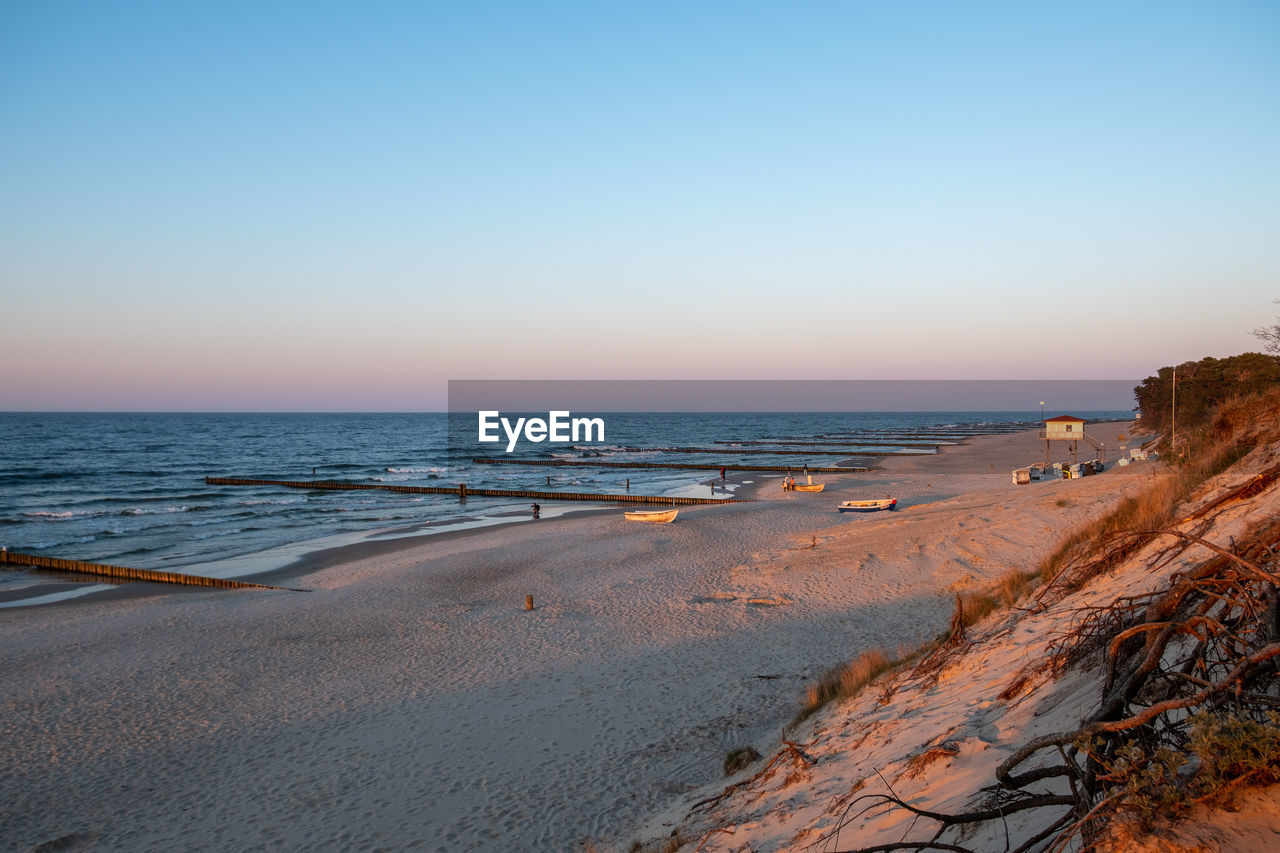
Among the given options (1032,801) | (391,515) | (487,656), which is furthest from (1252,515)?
(391,515)

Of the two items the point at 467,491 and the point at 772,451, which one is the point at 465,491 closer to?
the point at 467,491

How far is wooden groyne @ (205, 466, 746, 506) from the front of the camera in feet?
137

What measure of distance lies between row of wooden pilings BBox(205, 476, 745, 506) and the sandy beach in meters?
16.1

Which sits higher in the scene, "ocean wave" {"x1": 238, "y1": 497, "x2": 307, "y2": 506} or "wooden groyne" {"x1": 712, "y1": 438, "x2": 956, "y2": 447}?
"wooden groyne" {"x1": 712, "y1": 438, "x2": 956, "y2": 447}

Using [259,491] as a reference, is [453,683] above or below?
above

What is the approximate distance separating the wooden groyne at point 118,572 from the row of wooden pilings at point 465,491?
21352 mm

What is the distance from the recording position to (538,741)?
10.7 m

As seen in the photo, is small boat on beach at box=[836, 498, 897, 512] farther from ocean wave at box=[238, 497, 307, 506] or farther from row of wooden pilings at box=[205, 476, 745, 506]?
ocean wave at box=[238, 497, 307, 506]

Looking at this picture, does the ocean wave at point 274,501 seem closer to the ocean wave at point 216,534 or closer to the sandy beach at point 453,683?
the ocean wave at point 216,534

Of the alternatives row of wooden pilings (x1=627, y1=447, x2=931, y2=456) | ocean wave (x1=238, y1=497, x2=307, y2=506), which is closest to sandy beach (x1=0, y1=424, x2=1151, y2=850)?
ocean wave (x1=238, y1=497, x2=307, y2=506)

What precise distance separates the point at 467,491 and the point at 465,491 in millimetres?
914

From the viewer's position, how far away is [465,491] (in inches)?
1788

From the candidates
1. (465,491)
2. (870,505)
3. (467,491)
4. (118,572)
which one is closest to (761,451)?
(467,491)

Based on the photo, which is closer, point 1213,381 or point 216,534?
point 216,534
